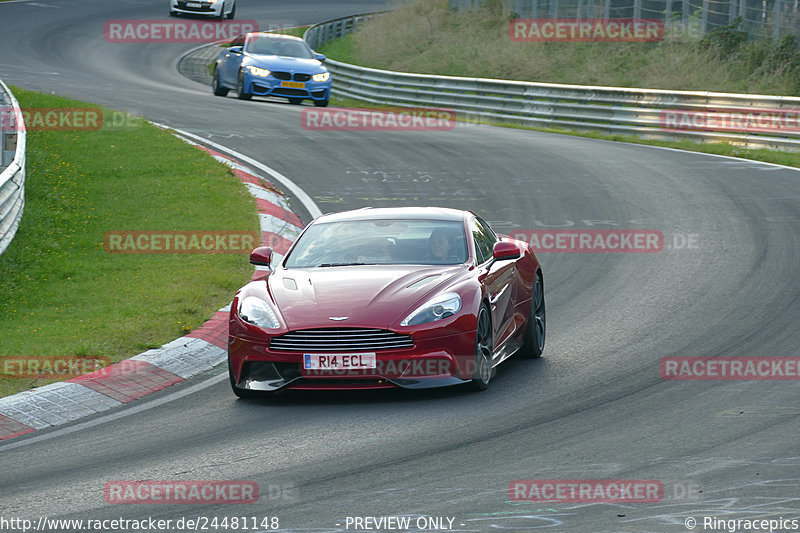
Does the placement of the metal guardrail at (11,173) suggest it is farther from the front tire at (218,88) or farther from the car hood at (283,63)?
the front tire at (218,88)

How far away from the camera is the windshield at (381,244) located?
31.7 feet

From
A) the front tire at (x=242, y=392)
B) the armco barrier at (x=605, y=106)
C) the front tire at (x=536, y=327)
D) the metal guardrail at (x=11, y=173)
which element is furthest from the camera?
the armco barrier at (x=605, y=106)

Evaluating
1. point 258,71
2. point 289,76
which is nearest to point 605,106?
point 289,76

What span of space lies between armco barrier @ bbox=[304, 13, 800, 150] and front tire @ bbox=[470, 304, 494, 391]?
48.1 feet

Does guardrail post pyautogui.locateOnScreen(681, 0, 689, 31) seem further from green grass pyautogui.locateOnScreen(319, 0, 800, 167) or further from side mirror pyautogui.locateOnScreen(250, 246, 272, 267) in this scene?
side mirror pyautogui.locateOnScreen(250, 246, 272, 267)

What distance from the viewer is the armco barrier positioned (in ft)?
73.8

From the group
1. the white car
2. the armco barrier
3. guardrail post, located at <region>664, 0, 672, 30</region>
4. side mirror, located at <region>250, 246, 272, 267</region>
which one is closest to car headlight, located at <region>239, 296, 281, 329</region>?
side mirror, located at <region>250, 246, 272, 267</region>

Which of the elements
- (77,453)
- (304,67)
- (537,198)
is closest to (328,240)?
(77,453)

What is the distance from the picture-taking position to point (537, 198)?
17.6m

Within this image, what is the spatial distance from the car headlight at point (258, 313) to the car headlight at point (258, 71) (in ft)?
62.5

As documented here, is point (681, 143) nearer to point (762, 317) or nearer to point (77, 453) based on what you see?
point (762, 317)

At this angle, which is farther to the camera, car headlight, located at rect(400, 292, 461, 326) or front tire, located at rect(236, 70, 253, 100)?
front tire, located at rect(236, 70, 253, 100)

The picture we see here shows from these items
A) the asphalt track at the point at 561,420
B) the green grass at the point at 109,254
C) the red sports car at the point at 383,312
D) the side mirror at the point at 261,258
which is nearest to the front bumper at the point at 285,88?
the green grass at the point at 109,254

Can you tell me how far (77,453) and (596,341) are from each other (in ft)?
15.7
